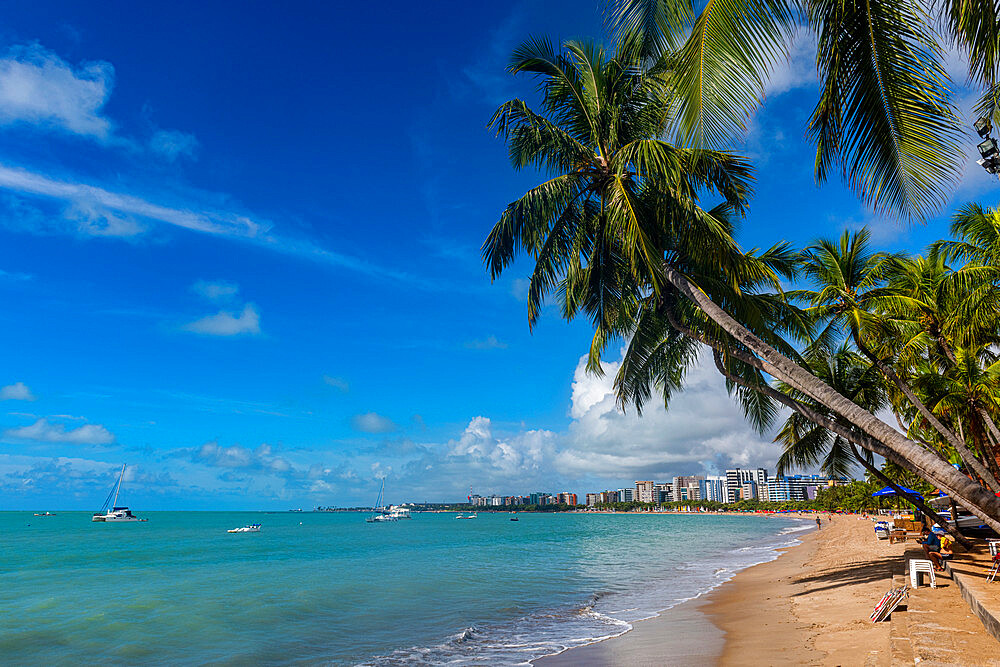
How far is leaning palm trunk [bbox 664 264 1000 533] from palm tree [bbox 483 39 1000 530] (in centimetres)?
25

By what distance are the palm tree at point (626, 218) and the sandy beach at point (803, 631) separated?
232 cm

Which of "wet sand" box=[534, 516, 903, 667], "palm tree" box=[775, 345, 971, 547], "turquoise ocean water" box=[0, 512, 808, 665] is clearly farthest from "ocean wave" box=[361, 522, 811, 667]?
"palm tree" box=[775, 345, 971, 547]

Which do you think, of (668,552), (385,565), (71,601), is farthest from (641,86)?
(668,552)

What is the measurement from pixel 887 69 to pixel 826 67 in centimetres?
41

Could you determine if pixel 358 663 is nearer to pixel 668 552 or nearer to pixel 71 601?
pixel 71 601

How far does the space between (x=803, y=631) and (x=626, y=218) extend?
338 inches

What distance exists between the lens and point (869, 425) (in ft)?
16.9

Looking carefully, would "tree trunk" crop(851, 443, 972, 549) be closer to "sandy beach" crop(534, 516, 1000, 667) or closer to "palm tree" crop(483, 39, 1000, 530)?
"sandy beach" crop(534, 516, 1000, 667)

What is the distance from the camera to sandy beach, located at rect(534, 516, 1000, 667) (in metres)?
6.94

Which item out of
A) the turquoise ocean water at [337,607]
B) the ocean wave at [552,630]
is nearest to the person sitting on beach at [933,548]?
the ocean wave at [552,630]

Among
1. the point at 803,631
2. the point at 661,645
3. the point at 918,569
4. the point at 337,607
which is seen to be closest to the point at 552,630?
the point at 661,645

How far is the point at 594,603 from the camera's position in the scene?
16297mm

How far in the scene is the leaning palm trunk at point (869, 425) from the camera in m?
4.27

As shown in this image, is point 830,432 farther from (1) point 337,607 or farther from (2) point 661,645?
(1) point 337,607
